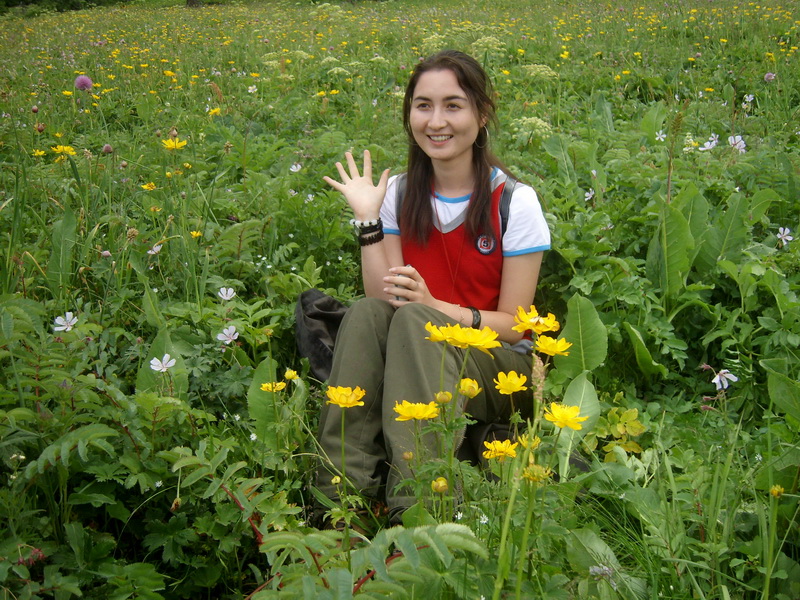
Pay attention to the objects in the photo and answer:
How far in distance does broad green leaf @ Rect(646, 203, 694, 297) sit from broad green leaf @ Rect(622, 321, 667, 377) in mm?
284

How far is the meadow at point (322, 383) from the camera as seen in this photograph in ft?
4.62

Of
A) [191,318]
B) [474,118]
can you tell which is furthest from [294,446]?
[474,118]

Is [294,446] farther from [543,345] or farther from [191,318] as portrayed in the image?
[543,345]

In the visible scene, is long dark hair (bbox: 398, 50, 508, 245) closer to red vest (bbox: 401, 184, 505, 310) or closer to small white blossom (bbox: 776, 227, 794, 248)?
red vest (bbox: 401, 184, 505, 310)

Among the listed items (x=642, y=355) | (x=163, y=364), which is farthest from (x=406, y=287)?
(x=642, y=355)

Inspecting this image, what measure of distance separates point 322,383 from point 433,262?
1.99 ft

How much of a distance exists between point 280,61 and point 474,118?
11.9 feet

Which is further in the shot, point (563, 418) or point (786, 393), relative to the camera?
point (786, 393)

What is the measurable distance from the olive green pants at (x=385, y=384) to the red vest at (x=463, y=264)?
1.02ft

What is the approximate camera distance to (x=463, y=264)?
2.59 meters

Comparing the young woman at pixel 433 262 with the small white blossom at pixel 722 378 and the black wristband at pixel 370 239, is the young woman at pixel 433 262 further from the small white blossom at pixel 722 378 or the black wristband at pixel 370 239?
the small white blossom at pixel 722 378

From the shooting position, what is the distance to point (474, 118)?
255cm

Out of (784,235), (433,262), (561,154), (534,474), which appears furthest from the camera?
(561,154)

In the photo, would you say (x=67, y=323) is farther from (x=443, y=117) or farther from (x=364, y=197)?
(x=443, y=117)
